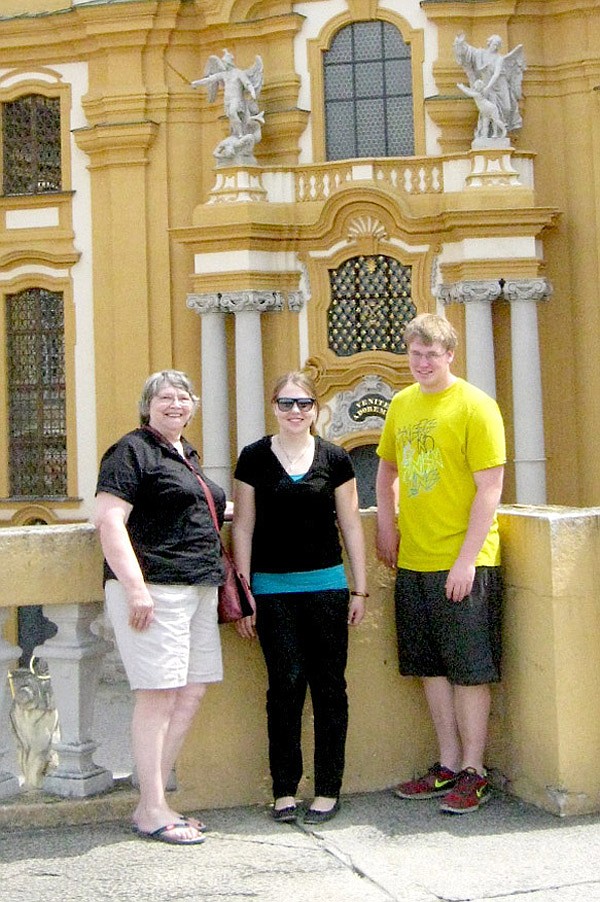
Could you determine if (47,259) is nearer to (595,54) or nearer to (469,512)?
(595,54)

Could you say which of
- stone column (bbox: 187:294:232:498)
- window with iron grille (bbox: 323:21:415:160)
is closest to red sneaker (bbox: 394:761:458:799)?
stone column (bbox: 187:294:232:498)

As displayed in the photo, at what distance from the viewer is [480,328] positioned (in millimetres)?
17188

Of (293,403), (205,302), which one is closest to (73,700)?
(293,403)

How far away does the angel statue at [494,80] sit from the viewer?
17219 mm

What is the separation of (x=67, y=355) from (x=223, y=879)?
15.7 metres

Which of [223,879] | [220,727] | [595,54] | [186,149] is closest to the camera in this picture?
[223,879]

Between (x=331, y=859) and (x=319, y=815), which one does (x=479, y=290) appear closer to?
(x=319, y=815)

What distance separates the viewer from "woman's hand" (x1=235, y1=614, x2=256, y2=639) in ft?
16.4

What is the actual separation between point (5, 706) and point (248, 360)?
1293 cm

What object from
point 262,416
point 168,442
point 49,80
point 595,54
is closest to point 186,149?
point 49,80

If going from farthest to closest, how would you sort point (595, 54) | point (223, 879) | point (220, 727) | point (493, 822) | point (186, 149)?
point (186, 149) → point (595, 54) → point (220, 727) → point (493, 822) → point (223, 879)

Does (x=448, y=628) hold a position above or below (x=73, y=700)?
above

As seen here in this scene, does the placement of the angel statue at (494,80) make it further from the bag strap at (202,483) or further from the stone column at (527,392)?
the bag strap at (202,483)

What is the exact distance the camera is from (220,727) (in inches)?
203
